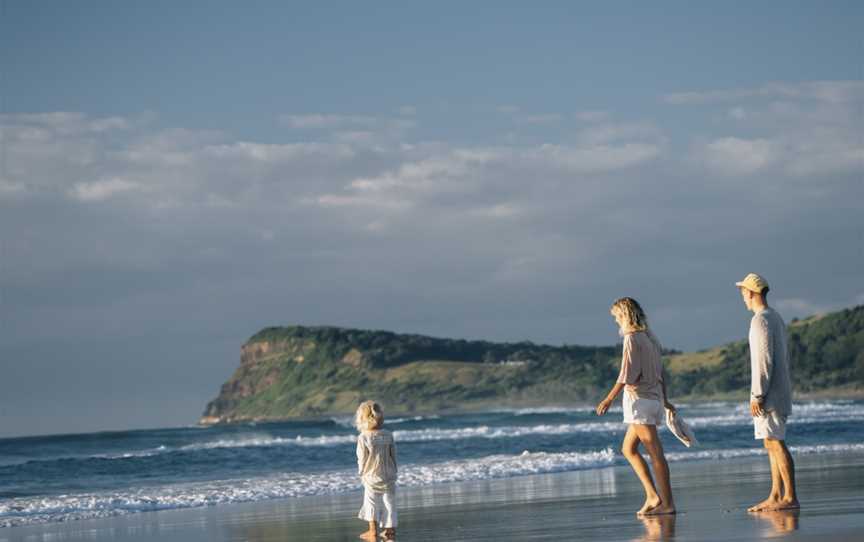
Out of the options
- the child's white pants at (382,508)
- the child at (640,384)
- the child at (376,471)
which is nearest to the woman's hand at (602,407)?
the child at (640,384)

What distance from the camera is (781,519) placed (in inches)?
428

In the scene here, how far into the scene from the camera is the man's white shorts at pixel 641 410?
36.9 ft

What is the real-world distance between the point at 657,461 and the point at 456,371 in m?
107

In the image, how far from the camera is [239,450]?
31484mm

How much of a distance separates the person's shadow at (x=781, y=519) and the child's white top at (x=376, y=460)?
3.38 meters

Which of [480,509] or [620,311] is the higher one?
[620,311]

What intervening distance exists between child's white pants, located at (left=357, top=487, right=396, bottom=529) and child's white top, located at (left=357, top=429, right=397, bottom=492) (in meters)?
0.06

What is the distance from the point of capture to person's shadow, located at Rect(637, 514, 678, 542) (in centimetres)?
1007

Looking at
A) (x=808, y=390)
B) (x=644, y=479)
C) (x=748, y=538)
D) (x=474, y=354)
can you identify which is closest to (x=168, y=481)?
(x=644, y=479)

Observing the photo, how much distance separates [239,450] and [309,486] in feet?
37.9

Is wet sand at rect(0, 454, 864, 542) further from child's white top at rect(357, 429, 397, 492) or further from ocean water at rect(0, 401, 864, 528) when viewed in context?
ocean water at rect(0, 401, 864, 528)

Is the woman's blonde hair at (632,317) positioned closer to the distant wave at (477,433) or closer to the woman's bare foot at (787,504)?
the woman's bare foot at (787,504)

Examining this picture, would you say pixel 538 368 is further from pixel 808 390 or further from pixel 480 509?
pixel 480 509

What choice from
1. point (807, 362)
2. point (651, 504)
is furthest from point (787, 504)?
point (807, 362)
